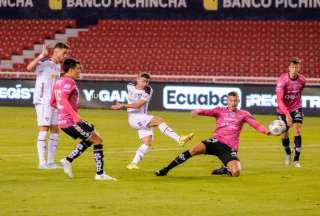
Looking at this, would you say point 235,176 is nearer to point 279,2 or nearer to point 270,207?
point 270,207

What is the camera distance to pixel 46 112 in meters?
17.4

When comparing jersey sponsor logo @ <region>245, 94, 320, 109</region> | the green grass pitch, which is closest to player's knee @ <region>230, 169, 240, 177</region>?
the green grass pitch

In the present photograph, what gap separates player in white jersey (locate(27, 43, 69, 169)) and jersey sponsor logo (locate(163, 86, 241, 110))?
16865 mm

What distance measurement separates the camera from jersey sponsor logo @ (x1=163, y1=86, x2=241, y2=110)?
34.2m

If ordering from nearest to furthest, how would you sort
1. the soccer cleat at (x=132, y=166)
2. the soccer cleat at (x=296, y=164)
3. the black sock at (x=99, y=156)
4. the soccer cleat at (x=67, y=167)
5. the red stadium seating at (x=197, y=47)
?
the black sock at (x=99, y=156), the soccer cleat at (x=67, y=167), the soccer cleat at (x=132, y=166), the soccer cleat at (x=296, y=164), the red stadium seating at (x=197, y=47)

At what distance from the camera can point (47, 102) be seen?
1750 centimetres

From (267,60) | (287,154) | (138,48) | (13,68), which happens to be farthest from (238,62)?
(287,154)

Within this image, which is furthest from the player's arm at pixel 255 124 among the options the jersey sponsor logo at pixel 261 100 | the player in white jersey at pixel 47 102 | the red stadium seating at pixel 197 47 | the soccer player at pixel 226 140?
the red stadium seating at pixel 197 47

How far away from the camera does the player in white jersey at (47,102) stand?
1700 cm

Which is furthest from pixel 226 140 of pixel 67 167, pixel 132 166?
pixel 67 167

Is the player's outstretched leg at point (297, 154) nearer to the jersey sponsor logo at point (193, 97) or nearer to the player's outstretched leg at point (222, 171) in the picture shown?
the player's outstretched leg at point (222, 171)

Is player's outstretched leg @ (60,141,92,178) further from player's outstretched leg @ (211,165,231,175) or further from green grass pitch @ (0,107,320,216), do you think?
player's outstretched leg @ (211,165,231,175)

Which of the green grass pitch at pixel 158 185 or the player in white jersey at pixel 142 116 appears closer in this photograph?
the green grass pitch at pixel 158 185

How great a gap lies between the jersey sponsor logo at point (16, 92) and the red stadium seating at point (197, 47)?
518cm
